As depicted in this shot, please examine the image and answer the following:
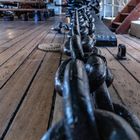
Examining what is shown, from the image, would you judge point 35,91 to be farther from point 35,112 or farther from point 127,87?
point 127,87

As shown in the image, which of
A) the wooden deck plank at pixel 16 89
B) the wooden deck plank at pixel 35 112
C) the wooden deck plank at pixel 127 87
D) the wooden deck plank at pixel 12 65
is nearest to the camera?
the wooden deck plank at pixel 35 112

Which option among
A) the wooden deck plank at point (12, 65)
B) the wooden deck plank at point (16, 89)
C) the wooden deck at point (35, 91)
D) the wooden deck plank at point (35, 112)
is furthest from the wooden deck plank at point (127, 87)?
the wooden deck plank at point (12, 65)

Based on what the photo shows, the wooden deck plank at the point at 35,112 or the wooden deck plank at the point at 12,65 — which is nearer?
the wooden deck plank at the point at 35,112

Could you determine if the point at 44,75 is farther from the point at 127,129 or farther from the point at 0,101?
the point at 127,129

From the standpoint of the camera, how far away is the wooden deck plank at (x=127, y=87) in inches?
44.4

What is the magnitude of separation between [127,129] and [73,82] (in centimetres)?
7

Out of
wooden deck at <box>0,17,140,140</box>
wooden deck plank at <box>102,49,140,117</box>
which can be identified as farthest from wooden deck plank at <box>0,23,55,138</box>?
wooden deck plank at <box>102,49,140,117</box>

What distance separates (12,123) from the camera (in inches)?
36.1

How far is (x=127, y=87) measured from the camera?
140 centimetres

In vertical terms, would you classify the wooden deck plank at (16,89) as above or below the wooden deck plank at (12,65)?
below

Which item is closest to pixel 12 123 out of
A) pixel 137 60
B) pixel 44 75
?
pixel 44 75

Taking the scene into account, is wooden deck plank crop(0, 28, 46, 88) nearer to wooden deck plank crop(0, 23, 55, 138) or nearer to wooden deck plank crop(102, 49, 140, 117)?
wooden deck plank crop(0, 23, 55, 138)

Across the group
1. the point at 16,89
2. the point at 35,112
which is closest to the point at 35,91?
the point at 16,89

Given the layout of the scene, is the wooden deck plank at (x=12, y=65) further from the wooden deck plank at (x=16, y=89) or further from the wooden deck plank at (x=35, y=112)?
the wooden deck plank at (x=35, y=112)
